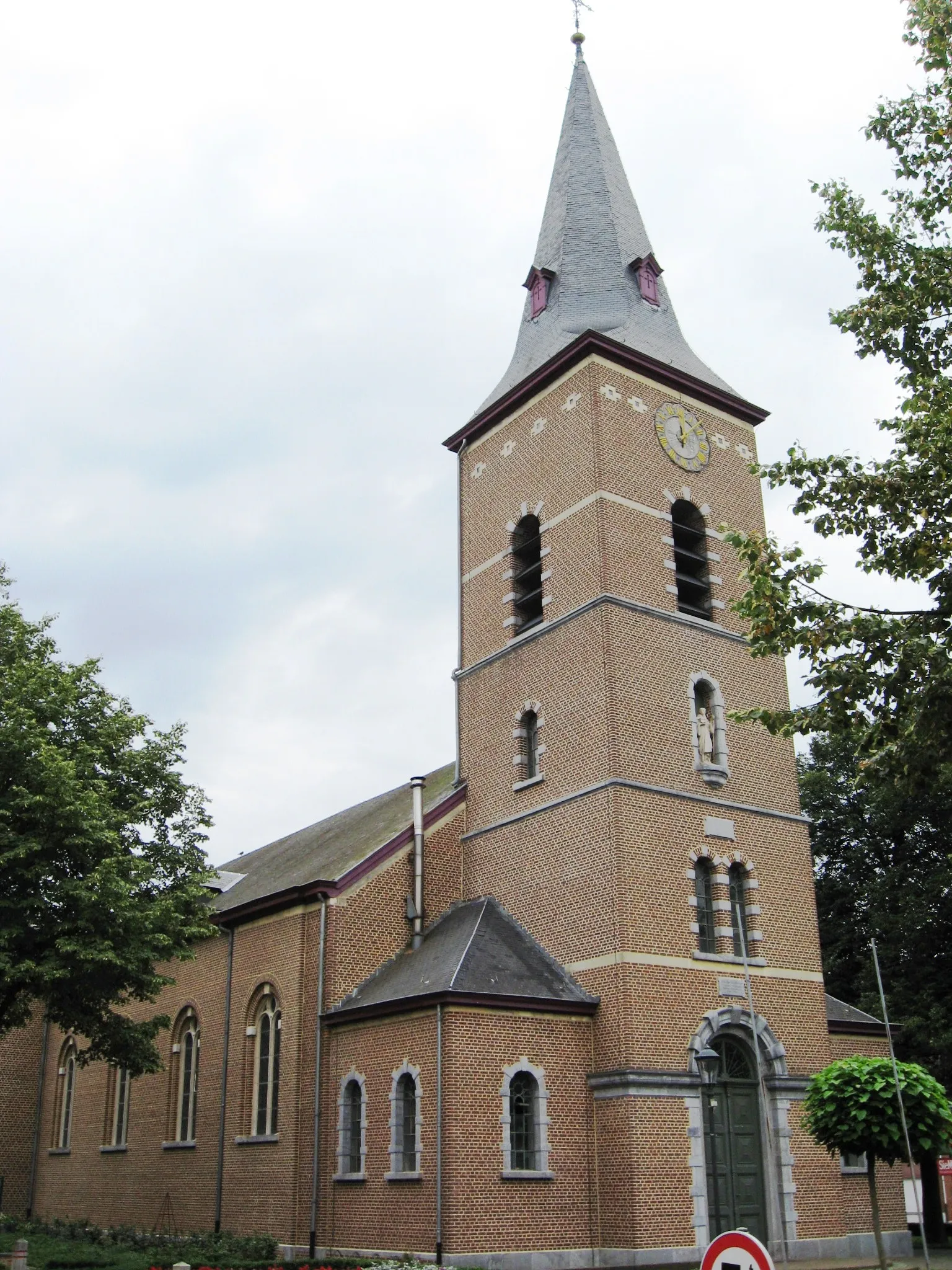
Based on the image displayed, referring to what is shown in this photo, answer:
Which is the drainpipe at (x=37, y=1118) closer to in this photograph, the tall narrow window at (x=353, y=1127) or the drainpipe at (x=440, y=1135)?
the tall narrow window at (x=353, y=1127)

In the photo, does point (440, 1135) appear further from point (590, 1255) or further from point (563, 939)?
point (563, 939)

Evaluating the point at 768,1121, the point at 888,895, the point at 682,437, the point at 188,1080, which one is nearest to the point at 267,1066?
the point at 188,1080

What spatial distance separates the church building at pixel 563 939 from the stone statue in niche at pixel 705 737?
0.18ft

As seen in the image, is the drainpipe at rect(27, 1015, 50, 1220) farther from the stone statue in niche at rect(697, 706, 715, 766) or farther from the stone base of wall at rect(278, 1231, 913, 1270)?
the stone statue in niche at rect(697, 706, 715, 766)

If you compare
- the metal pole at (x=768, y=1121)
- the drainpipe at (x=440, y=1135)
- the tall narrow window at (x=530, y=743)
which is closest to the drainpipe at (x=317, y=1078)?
the drainpipe at (x=440, y=1135)

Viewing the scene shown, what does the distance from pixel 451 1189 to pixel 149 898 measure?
7368mm

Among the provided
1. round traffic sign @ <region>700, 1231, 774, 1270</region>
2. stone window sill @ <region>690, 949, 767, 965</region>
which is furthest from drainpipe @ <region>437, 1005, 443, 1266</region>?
round traffic sign @ <region>700, 1231, 774, 1270</region>

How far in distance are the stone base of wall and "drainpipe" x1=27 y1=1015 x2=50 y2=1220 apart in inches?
532

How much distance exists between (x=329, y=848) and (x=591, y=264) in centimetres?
1467

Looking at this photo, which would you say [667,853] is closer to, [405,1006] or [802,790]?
[405,1006]

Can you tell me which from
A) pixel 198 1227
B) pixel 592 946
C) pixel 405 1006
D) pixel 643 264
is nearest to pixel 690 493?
pixel 643 264

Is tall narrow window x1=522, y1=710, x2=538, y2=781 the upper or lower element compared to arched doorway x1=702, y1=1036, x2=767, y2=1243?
upper

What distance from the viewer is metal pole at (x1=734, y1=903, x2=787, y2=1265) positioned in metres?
20.0

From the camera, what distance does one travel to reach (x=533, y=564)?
2544 cm
